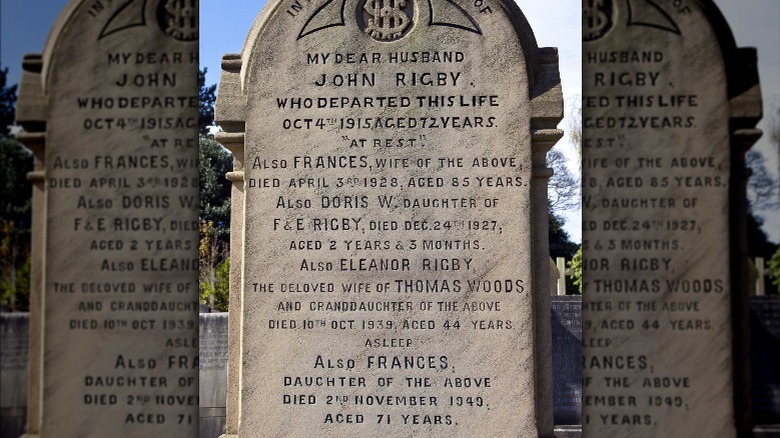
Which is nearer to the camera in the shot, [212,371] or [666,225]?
[666,225]

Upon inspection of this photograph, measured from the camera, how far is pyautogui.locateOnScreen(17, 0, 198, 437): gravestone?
5.17 meters

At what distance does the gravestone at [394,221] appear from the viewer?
548 cm

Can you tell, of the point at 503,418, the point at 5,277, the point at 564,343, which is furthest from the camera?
the point at 564,343

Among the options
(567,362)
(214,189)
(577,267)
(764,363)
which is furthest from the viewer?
(214,189)

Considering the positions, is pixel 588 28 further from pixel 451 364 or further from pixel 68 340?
pixel 68 340

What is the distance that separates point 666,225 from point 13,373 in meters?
3.91

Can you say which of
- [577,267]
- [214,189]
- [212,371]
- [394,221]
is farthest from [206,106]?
[394,221]

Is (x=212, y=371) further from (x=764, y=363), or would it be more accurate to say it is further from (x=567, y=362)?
(x=764, y=363)

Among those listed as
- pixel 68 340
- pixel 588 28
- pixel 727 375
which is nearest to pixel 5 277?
pixel 68 340

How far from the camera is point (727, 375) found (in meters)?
5.14

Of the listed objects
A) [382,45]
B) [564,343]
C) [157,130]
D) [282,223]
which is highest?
[382,45]

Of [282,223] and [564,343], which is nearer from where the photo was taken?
[282,223]

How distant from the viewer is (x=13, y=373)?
503 cm

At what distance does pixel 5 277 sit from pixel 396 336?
2338mm
